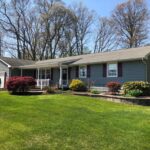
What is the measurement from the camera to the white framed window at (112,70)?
23.1m

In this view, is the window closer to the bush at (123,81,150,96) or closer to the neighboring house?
the neighboring house

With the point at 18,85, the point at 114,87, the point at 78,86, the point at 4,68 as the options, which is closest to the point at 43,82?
the point at 78,86

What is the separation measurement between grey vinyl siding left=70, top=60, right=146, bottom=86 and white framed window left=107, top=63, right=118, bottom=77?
34 cm

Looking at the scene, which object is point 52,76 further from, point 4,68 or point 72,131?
point 72,131

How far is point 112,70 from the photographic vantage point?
2339 cm

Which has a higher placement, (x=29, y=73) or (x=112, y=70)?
(x=29, y=73)

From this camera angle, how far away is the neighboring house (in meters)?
21.4

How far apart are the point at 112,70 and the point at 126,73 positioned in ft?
5.21

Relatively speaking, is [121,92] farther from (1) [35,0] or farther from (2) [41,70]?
(1) [35,0]

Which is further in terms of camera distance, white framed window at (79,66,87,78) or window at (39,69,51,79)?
window at (39,69,51,79)

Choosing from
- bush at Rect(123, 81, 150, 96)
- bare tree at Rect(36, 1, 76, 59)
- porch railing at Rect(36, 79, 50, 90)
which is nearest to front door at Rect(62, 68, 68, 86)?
porch railing at Rect(36, 79, 50, 90)

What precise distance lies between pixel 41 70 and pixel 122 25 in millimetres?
20586

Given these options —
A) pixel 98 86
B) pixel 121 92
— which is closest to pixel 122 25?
pixel 98 86

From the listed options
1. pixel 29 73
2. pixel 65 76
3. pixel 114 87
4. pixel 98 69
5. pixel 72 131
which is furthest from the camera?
pixel 29 73
